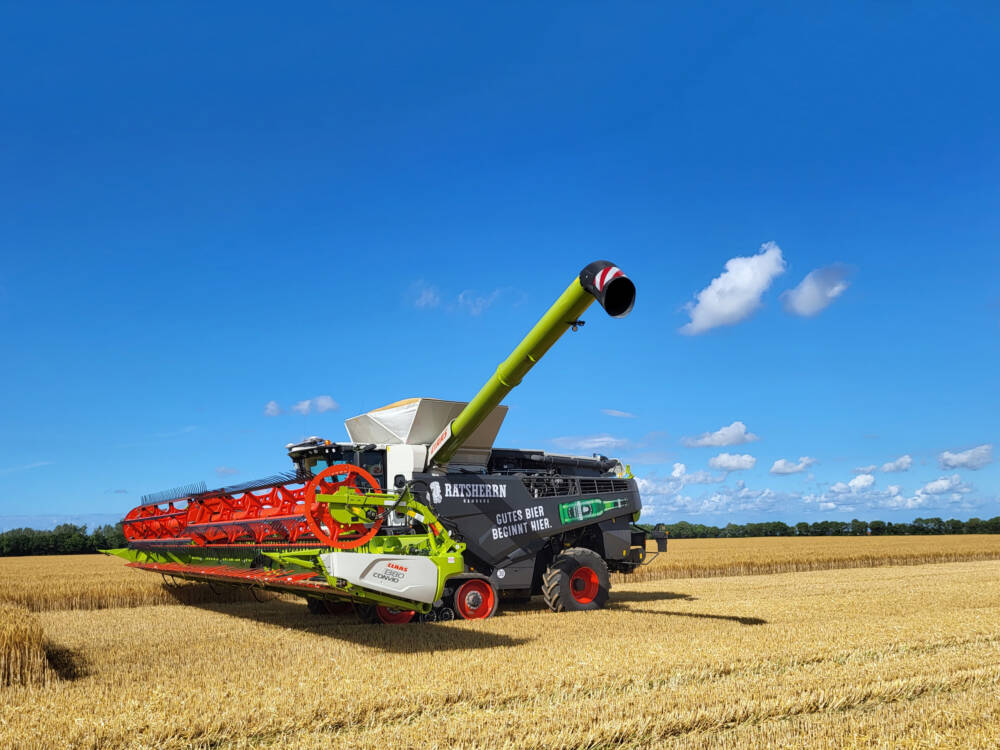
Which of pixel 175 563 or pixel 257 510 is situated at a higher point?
pixel 257 510

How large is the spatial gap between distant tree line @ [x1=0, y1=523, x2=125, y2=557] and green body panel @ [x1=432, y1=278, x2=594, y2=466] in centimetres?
3840

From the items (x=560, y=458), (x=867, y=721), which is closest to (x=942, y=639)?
(x=867, y=721)

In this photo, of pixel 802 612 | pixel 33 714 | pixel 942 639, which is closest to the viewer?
pixel 33 714

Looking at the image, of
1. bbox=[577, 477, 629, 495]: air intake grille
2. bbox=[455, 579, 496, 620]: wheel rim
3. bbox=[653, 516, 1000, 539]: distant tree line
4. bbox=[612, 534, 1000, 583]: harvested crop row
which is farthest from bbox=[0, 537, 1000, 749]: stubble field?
bbox=[653, 516, 1000, 539]: distant tree line

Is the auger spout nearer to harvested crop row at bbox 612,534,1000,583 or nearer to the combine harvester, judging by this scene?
the combine harvester

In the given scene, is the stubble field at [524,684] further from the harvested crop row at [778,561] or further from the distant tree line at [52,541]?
the distant tree line at [52,541]

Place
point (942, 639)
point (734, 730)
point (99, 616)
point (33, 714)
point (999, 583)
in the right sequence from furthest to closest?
point (999, 583)
point (99, 616)
point (942, 639)
point (33, 714)
point (734, 730)

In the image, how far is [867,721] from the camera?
16.3ft

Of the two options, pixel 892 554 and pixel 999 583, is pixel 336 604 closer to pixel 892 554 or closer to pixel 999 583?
pixel 999 583

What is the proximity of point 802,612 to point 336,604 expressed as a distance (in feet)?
21.5

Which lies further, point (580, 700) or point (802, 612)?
point (802, 612)

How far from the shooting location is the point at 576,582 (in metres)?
11.4

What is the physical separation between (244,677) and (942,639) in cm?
673

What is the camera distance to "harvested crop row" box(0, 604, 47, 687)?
20.8 feet
